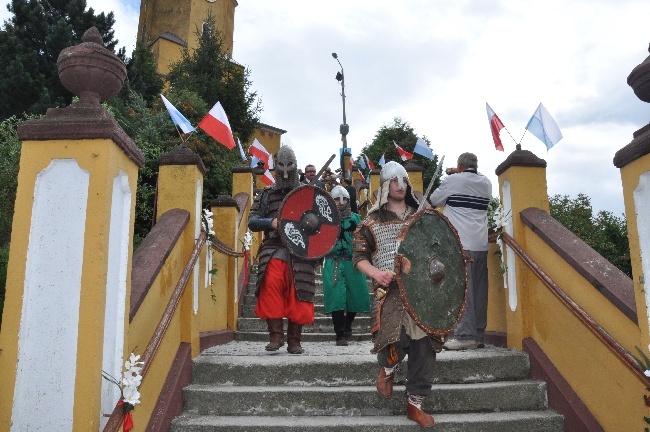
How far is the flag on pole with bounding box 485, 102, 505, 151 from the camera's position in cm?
645

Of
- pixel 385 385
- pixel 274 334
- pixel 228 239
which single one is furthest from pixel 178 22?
pixel 385 385

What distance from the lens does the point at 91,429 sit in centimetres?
222

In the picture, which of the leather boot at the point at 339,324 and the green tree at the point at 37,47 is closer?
the leather boot at the point at 339,324

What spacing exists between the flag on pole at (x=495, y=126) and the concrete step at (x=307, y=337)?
274 centimetres

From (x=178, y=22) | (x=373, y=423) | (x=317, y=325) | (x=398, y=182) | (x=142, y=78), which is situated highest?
(x=178, y=22)

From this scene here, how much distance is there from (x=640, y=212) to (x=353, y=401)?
6.87 feet

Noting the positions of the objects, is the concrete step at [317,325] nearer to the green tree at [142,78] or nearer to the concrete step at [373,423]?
the concrete step at [373,423]

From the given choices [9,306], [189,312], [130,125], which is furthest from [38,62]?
[9,306]

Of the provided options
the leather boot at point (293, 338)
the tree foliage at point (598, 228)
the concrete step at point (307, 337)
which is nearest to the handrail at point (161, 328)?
the leather boot at point (293, 338)

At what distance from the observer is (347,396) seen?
3.61 m

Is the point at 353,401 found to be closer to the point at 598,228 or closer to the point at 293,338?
the point at 293,338

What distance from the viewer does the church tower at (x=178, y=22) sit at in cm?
3019

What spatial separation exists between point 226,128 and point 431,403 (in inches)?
158

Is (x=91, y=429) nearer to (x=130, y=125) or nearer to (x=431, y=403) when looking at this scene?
(x=431, y=403)
